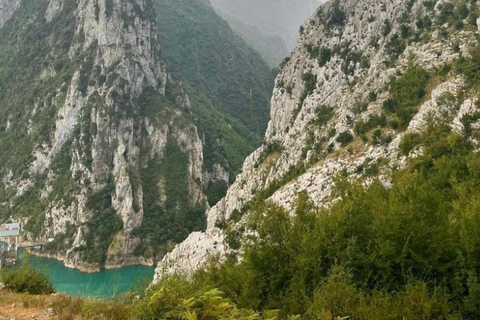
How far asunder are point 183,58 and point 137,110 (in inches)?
2537

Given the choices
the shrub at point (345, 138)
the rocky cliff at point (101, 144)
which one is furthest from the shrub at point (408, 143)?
the rocky cliff at point (101, 144)

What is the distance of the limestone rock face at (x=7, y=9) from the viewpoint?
Result: 161750 mm

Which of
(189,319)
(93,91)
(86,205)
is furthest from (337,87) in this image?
(93,91)

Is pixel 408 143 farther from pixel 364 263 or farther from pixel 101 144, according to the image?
pixel 101 144

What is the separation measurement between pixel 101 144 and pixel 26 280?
94005 mm

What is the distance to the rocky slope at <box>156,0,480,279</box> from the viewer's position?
109 ft

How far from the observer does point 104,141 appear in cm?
10156

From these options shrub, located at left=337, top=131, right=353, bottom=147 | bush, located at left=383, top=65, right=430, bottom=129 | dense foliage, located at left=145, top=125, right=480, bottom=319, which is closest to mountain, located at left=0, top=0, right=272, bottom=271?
shrub, located at left=337, top=131, right=353, bottom=147

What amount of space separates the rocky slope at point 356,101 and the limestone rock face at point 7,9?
150 metres

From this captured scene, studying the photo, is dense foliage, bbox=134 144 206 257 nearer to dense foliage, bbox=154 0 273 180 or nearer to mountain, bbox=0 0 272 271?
mountain, bbox=0 0 272 271

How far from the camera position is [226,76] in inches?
6531

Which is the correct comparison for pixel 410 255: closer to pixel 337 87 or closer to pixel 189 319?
pixel 189 319

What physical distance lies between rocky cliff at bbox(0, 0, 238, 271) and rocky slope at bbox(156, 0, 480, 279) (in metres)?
42.9

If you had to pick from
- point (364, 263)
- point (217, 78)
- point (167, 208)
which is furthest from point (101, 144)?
point (364, 263)
